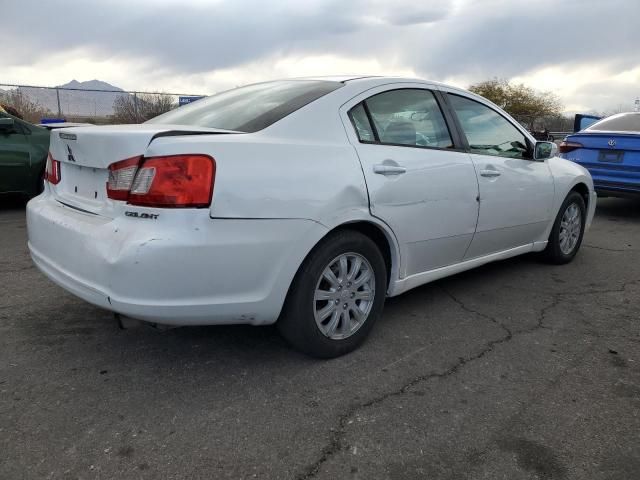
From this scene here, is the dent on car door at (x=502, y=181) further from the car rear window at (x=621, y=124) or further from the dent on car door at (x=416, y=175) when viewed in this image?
the car rear window at (x=621, y=124)

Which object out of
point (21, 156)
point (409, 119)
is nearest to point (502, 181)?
point (409, 119)

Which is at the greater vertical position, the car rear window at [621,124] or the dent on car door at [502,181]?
the car rear window at [621,124]

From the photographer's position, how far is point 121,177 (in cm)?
250

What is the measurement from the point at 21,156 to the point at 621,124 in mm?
8087

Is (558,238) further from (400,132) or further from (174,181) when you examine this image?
(174,181)

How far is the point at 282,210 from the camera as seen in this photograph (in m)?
2.58

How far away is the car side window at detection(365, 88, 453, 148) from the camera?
325 centimetres

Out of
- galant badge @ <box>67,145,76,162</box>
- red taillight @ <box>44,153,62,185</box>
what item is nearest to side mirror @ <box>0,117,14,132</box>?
red taillight @ <box>44,153,62,185</box>

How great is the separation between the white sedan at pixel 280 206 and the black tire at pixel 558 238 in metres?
1.15

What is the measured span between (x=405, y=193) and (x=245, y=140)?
1063 mm

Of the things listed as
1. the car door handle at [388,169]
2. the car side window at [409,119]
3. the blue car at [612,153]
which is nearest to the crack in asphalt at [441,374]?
the car door handle at [388,169]

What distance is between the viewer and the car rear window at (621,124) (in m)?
7.56

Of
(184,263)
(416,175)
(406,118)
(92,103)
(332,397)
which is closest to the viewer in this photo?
(184,263)

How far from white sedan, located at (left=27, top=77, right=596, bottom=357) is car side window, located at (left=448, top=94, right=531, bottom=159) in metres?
0.03
